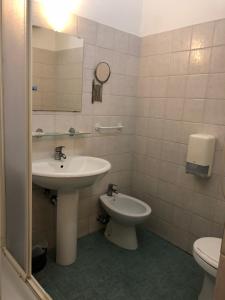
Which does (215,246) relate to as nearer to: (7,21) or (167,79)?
(167,79)

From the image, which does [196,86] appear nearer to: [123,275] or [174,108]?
[174,108]

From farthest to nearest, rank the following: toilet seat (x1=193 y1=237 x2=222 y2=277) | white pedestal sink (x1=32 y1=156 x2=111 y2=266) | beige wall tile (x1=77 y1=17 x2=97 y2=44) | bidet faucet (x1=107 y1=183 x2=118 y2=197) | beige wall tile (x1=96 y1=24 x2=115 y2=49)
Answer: bidet faucet (x1=107 y1=183 x2=118 y2=197), beige wall tile (x1=96 y1=24 x2=115 y2=49), beige wall tile (x1=77 y1=17 x2=97 y2=44), white pedestal sink (x1=32 y1=156 x2=111 y2=266), toilet seat (x1=193 y1=237 x2=222 y2=277)

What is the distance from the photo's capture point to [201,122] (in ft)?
6.21

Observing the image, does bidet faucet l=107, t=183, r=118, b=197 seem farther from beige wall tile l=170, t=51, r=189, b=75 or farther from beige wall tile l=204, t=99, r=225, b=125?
beige wall tile l=170, t=51, r=189, b=75

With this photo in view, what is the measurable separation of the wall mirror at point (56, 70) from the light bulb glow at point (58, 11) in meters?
0.06

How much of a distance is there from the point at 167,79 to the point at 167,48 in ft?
0.86

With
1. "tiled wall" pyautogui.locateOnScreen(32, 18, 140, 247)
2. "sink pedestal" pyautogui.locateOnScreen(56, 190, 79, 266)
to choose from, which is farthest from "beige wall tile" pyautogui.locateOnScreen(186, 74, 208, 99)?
"sink pedestal" pyautogui.locateOnScreen(56, 190, 79, 266)

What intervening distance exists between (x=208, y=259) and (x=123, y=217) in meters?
0.74

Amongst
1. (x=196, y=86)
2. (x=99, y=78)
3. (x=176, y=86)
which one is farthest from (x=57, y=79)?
(x=196, y=86)

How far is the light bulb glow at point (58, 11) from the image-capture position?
1.60 meters

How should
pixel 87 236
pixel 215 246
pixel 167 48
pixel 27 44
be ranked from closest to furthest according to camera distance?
pixel 27 44 → pixel 215 246 → pixel 167 48 → pixel 87 236

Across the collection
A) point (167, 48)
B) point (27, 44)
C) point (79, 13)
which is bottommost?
point (27, 44)

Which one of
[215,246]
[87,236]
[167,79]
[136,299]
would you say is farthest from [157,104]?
[136,299]

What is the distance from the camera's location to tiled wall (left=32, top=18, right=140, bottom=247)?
1.84m
